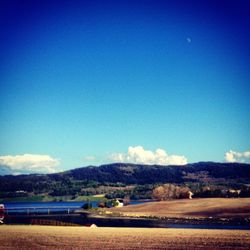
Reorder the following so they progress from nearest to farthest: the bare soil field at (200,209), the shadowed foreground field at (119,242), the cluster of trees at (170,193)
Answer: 1. the shadowed foreground field at (119,242)
2. the bare soil field at (200,209)
3. the cluster of trees at (170,193)

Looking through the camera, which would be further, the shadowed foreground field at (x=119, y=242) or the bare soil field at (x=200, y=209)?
the bare soil field at (x=200, y=209)

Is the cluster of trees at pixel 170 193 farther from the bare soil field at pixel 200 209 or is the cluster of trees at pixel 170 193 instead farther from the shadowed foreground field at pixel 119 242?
the shadowed foreground field at pixel 119 242

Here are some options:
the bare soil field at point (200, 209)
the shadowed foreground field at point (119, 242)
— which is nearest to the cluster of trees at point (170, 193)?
the bare soil field at point (200, 209)

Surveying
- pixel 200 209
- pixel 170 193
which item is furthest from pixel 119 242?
pixel 170 193

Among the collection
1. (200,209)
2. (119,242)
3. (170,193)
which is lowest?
(200,209)

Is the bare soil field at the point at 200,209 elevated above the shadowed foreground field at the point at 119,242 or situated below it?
below

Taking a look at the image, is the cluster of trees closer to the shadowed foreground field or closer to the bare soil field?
the bare soil field

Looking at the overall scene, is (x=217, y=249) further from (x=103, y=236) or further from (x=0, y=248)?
(x=0, y=248)

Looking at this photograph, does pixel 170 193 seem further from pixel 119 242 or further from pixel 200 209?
pixel 119 242

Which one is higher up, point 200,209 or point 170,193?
point 170,193

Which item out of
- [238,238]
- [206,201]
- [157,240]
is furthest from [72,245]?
[206,201]

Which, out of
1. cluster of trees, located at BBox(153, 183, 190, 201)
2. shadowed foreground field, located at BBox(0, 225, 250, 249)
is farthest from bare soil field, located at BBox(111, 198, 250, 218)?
shadowed foreground field, located at BBox(0, 225, 250, 249)

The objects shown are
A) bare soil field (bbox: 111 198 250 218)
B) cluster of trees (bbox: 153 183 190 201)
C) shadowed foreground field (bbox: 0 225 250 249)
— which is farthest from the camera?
cluster of trees (bbox: 153 183 190 201)

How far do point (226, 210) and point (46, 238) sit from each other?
51.2m
